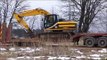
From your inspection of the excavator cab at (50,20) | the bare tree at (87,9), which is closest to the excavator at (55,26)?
the excavator cab at (50,20)

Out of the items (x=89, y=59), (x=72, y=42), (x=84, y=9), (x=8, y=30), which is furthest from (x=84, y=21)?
(x=89, y=59)

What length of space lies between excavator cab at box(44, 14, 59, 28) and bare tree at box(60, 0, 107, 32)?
1783 centimetres

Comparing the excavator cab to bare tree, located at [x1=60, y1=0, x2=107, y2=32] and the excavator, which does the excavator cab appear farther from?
bare tree, located at [x1=60, y1=0, x2=107, y2=32]

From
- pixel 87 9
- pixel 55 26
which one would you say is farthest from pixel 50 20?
pixel 87 9

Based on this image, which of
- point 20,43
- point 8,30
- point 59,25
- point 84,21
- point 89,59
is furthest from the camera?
point 84,21

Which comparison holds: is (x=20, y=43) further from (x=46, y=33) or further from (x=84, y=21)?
(x=84, y=21)

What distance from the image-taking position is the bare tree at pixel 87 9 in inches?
2383

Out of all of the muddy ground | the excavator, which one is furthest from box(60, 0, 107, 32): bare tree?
the muddy ground

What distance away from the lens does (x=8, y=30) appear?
27.7 metres

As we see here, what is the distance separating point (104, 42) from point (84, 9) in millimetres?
33050

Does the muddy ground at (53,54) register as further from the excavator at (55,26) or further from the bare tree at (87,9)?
the bare tree at (87,9)

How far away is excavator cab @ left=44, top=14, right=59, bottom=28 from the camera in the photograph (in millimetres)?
41781

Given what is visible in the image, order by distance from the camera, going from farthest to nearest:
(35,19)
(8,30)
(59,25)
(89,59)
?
(35,19) < (59,25) < (8,30) < (89,59)

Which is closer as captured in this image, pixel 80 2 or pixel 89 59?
pixel 89 59
